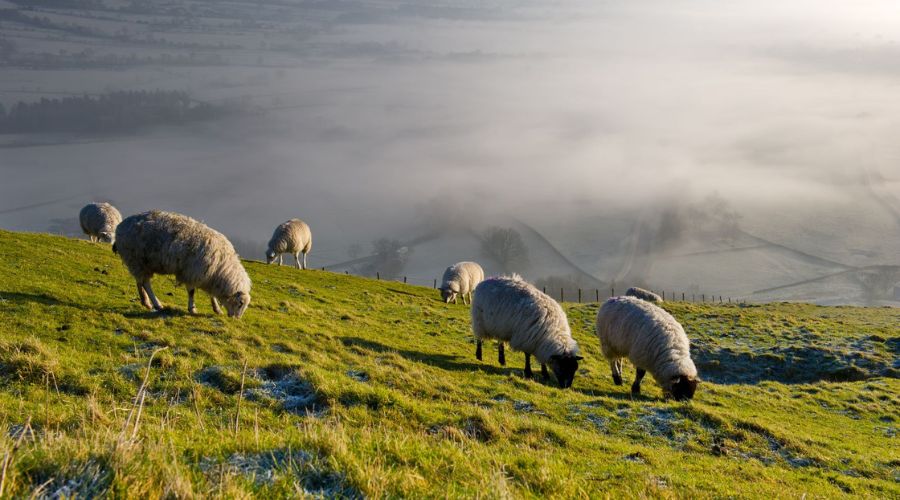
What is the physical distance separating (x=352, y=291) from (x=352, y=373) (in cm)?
2436

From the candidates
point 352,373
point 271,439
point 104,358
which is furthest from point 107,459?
point 352,373

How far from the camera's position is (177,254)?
58.6 feet

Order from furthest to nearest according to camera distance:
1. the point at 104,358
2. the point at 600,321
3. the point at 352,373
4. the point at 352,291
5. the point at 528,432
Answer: the point at 352,291, the point at 600,321, the point at 352,373, the point at 104,358, the point at 528,432

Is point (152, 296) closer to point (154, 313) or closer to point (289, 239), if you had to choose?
point (154, 313)

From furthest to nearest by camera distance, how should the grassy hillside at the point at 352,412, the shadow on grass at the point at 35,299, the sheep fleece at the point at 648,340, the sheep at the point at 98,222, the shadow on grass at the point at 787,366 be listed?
the sheep at the point at 98,222
the shadow on grass at the point at 787,366
the sheep fleece at the point at 648,340
the shadow on grass at the point at 35,299
the grassy hillside at the point at 352,412

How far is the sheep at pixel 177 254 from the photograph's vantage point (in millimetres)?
17781

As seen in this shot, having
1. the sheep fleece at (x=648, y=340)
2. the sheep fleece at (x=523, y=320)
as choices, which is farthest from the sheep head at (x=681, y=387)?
the sheep fleece at (x=523, y=320)

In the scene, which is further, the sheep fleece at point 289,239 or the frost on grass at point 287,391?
the sheep fleece at point 289,239

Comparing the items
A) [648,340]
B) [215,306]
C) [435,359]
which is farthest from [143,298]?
[648,340]

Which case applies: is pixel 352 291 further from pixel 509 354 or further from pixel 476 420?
pixel 476 420

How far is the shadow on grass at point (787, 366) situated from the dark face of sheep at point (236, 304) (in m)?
23.6

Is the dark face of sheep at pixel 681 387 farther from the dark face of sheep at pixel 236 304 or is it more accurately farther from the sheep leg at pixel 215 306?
the sheep leg at pixel 215 306

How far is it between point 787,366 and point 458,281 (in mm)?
22955

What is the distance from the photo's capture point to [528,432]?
36.3ft
